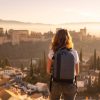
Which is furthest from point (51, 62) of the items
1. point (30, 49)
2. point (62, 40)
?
point (30, 49)

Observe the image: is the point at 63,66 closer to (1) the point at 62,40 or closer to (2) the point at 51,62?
(2) the point at 51,62

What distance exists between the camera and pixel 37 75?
38.9 m

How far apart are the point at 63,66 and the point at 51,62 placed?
146 millimetres

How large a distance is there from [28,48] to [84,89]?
154ft

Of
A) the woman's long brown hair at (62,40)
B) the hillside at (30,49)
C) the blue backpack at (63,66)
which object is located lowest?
the hillside at (30,49)

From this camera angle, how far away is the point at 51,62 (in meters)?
3.69

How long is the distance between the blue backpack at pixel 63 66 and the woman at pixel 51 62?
Result: 44 millimetres

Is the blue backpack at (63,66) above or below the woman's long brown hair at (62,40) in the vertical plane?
below

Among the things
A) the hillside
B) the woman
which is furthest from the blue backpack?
the hillside

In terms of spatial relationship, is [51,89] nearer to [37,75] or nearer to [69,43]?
[69,43]

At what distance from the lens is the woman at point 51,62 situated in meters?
3.66

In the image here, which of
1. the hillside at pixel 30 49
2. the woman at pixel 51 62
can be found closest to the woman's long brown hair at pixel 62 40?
the woman at pixel 51 62

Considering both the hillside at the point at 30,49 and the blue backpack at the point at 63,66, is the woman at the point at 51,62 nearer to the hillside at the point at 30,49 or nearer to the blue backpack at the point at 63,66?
the blue backpack at the point at 63,66

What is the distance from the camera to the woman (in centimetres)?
366
